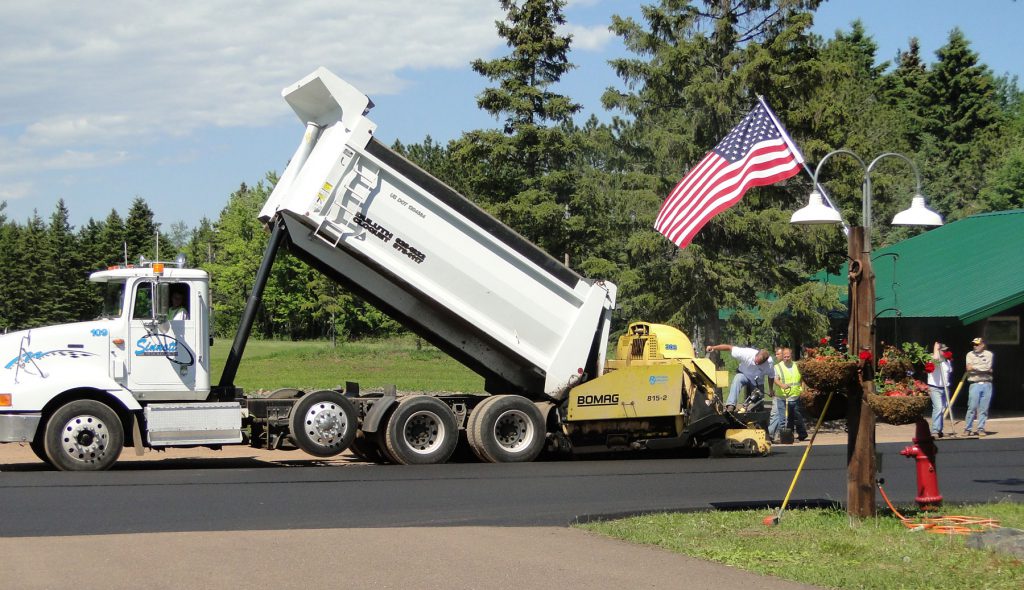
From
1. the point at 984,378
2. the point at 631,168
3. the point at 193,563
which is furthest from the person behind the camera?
the point at 631,168

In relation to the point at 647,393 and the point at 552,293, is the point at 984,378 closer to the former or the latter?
the point at 647,393

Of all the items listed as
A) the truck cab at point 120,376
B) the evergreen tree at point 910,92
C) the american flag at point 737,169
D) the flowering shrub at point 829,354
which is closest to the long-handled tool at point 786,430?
the american flag at point 737,169

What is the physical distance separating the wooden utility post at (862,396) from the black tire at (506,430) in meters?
6.48

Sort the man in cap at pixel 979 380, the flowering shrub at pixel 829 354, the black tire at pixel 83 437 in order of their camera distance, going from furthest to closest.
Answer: the man in cap at pixel 979 380, the black tire at pixel 83 437, the flowering shrub at pixel 829 354

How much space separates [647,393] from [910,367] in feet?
21.1

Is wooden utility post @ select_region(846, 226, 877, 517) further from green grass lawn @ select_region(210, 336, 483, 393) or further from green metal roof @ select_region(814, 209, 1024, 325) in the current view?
green grass lawn @ select_region(210, 336, 483, 393)

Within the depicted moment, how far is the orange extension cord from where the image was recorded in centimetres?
1012

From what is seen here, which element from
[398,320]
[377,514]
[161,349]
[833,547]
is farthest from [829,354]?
[161,349]

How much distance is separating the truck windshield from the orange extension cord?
9683 millimetres

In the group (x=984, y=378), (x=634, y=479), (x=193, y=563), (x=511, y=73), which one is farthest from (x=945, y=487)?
(x=511, y=73)

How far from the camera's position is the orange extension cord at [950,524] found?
33.2 feet

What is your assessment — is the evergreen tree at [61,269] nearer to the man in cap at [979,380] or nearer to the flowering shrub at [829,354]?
the man in cap at [979,380]

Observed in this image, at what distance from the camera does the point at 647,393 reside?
1678cm

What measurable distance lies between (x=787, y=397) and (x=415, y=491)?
971 centimetres
